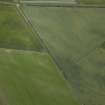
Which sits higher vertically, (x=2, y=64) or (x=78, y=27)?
(x=2, y=64)

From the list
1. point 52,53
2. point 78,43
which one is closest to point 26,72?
point 52,53

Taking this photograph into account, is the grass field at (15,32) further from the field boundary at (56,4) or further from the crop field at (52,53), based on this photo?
the field boundary at (56,4)

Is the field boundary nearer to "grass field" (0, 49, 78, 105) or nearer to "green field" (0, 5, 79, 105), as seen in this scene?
"green field" (0, 5, 79, 105)

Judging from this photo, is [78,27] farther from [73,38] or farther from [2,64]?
[2,64]

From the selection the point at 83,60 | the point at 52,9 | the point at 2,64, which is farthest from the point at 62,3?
the point at 2,64

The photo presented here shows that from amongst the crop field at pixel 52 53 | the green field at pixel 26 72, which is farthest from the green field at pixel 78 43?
the green field at pixel 26 72

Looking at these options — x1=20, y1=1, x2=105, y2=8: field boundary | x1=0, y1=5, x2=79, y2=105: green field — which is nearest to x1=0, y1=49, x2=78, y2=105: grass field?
x1=0, y1=5, x2=79, y2=105: green field
